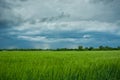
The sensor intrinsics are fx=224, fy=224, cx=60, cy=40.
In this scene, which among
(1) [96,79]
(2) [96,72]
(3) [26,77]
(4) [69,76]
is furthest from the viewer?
(2) [96,72]

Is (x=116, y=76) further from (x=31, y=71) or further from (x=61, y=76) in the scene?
(x=31, y=71)

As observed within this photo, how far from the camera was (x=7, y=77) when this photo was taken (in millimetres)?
3838

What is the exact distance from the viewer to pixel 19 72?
3998 millimetres

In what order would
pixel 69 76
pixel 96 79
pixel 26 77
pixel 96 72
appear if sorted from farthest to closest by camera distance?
pixel 96 72, pixel 96 79, pixel 69 76, pixel 26 77

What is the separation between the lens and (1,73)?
400cm

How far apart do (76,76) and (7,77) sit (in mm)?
1251

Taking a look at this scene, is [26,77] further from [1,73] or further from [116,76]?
[116,76]

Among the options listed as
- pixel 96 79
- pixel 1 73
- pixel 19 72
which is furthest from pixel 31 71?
pixel 96 79

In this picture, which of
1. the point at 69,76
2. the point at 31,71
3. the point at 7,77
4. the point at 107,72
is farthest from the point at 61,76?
the point at 107,72

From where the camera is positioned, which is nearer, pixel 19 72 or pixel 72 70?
pixel 19 72

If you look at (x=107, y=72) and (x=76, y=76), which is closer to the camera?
(x=76, y=76)

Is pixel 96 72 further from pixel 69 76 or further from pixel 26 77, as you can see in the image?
pixel 26 77

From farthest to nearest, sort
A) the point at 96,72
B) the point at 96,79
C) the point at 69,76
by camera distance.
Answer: the point at 96,72 < the point at 96,79 < the point at 69,76

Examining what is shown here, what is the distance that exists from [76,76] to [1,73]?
137cm
